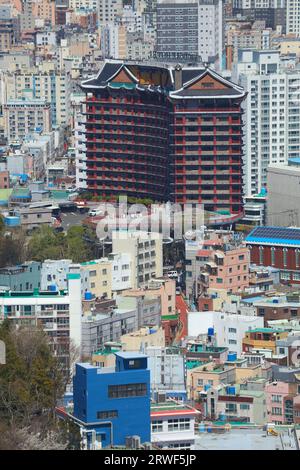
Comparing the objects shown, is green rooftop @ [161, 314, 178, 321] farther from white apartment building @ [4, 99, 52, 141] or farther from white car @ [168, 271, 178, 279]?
white apartment building @ [4, 99, 52, 141]

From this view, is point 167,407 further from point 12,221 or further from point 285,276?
point 12,221

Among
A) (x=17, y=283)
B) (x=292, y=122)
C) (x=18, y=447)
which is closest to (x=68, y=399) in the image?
(x=18, y=447)

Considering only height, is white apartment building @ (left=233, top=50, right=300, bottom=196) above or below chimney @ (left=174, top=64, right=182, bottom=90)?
below

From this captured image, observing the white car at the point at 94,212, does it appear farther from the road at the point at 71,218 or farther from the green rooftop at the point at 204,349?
the green rooftop at the point at 204,349

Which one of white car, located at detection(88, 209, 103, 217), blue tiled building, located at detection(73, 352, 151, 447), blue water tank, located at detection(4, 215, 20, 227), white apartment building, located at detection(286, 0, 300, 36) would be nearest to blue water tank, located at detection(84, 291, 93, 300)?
blue tiled building, located at detection(73, 352, 151, 447)

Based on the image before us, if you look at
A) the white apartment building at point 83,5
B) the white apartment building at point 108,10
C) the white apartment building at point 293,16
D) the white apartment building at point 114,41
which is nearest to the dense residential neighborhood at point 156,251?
the white apartment building at point 114,41

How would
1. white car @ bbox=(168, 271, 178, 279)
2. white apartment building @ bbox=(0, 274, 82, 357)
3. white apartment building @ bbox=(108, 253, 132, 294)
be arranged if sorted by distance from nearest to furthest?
white apartment building @ bbox=(0, 274, 82, 357)
white apartment building @ bbox=(108, 253, 132, 294)
white car @ bbox=(168, 271, 178, 279)
